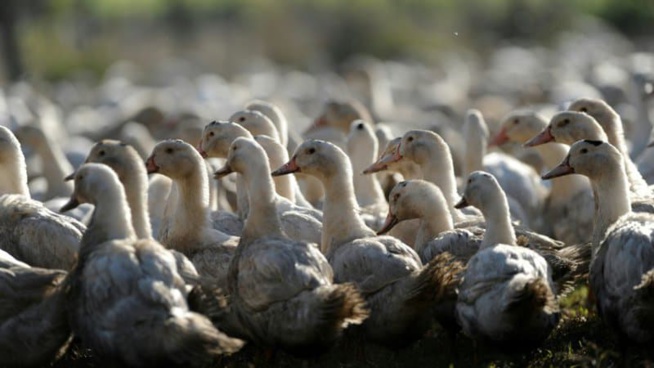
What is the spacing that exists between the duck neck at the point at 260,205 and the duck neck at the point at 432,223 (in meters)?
1.18

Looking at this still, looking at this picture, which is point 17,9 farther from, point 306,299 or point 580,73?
point 306,299

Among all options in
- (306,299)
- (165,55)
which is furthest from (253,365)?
(165,55)

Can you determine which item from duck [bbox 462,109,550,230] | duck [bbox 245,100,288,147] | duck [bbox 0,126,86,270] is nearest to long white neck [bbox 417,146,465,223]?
duck [bbox 462,109,550,230]

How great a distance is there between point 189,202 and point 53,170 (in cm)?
437

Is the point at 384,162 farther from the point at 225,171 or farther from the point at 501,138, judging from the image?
the point at 501,138

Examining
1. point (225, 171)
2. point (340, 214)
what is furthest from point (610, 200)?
point (225, 171)

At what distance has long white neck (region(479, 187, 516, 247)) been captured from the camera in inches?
368

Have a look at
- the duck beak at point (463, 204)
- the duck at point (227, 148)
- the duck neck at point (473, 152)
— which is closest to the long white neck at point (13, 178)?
the duck at point (227, 148)

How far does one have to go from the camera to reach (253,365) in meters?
9.14

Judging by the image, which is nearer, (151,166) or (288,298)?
(288,298)

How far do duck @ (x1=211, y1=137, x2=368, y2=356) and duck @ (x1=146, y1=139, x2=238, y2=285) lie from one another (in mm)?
879

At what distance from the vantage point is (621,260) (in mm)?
8664

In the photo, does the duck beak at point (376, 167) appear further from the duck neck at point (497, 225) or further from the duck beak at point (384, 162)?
the duck neck at point (497, 225)

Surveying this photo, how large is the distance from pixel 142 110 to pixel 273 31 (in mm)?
30328
